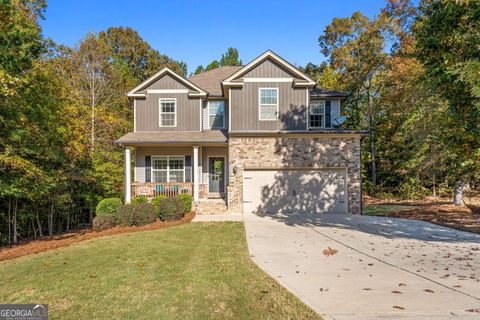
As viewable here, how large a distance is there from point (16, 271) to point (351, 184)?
1220cm

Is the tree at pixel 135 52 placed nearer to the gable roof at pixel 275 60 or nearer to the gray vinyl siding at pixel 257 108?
the gable roof at pixel 275 60

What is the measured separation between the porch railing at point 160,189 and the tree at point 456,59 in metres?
10.8

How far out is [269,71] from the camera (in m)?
14.0

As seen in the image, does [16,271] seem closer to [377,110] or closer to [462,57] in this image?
[462,57]

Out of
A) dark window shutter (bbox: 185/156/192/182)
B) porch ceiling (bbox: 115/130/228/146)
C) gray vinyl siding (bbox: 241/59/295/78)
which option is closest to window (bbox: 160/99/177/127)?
porch ceiling (bbox: 115/130/228/146)

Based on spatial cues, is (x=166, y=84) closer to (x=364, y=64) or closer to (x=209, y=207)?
(x=209, y=207)

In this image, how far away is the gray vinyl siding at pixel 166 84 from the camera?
15520 mm

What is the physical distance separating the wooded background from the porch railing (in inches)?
99.5

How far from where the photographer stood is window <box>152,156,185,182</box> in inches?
603

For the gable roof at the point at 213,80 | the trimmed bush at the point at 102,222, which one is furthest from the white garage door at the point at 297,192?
the gable roof at the point at 213,80

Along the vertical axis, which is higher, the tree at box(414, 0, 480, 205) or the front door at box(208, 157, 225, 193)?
the tree at box(414, 0, 480, 205)

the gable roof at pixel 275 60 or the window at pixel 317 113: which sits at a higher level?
the gable roof at pixel 275 60

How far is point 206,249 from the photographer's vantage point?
7.21 meters

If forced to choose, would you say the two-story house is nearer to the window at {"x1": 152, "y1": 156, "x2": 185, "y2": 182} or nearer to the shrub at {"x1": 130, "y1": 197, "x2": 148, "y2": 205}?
the window at {"x1": 152, "y1": 156, "x2": 185, "y2": 182}
